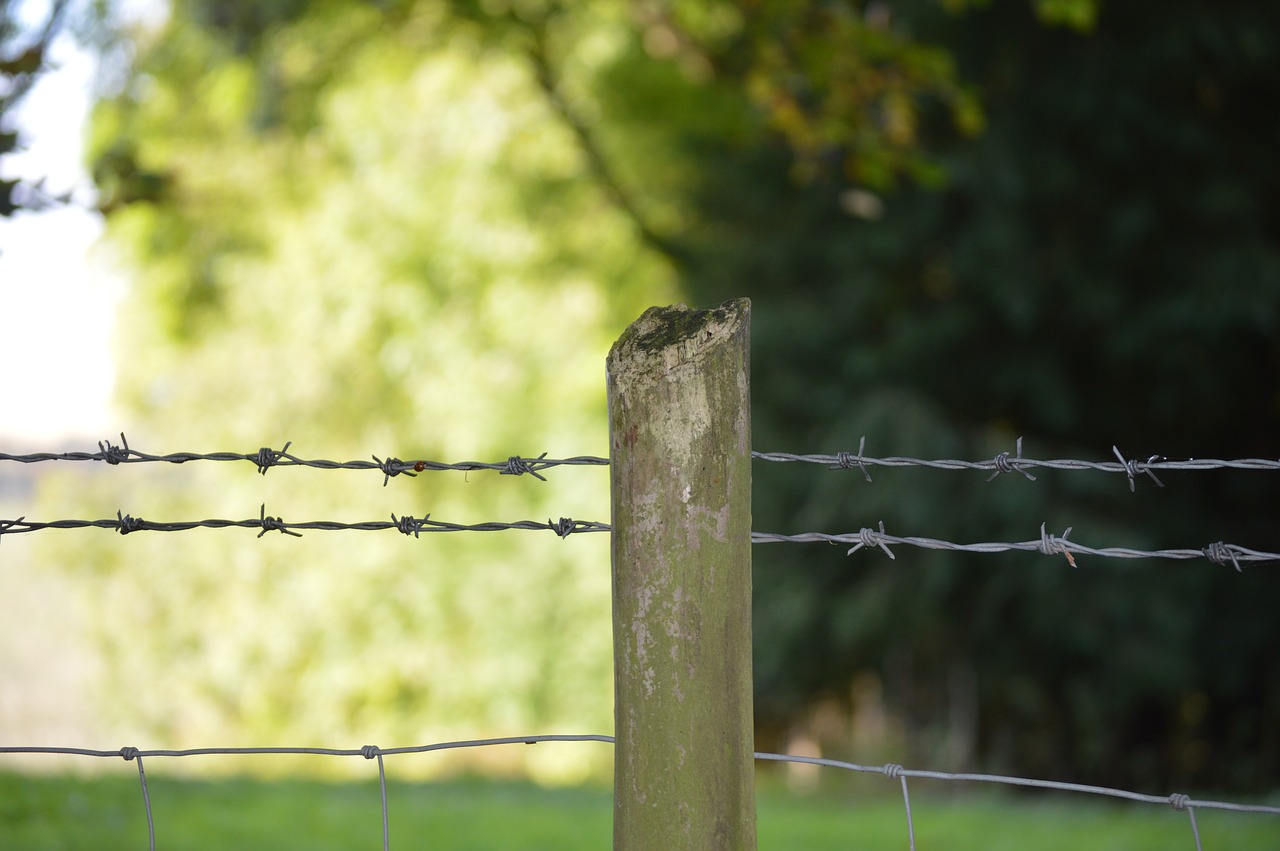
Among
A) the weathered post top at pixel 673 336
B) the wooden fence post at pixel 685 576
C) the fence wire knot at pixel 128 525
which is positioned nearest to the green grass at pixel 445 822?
the fence wire knot at pixel 128 525

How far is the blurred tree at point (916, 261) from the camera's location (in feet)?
22.4

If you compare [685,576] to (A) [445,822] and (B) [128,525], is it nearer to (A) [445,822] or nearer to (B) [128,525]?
(B) [128,525]

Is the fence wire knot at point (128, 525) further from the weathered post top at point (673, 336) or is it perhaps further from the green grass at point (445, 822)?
the green grass at point (445, 822)

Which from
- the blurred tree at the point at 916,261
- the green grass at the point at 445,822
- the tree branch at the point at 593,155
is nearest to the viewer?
the green grass at the point at 445,822

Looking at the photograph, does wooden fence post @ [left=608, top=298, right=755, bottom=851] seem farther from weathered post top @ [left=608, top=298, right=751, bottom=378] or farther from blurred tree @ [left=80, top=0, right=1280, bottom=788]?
blurred tree @ [left=80, top=0, right=1280, bottom=788]

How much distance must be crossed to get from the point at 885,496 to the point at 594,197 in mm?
4475

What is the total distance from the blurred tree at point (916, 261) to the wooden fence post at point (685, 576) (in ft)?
10.2

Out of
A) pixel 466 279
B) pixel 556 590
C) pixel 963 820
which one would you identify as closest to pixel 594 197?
pixel 466 279

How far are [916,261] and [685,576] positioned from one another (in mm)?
6950

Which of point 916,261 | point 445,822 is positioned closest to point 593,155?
Answer: point 916,261

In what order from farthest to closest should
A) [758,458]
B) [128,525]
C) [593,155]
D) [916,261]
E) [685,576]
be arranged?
[593,155] < [916,261] < [128,525] < [758,458] < [685,576]

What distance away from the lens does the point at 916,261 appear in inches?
316

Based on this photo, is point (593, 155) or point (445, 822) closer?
point (445, 822)

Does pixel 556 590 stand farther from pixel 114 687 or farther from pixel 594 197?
pixel 114 687
